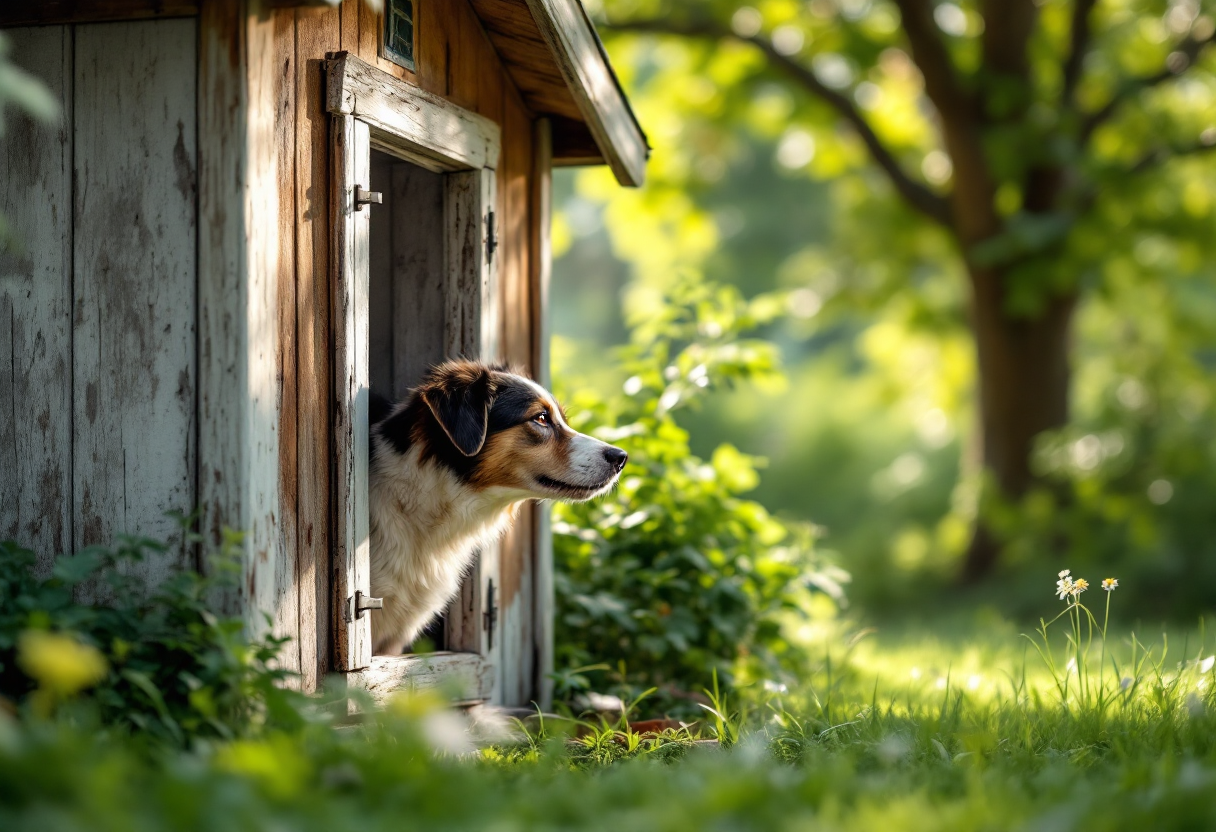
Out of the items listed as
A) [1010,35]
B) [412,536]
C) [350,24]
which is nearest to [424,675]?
[412,536]

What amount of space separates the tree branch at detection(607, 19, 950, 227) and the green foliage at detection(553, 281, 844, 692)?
491 centimetres

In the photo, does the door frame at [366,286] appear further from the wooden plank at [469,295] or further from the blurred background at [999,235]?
the blurred background at [999,235]

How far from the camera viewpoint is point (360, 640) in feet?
12.3

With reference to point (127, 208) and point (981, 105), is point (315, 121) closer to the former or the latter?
point (127, 208)

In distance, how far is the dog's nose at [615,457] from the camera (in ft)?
14.3

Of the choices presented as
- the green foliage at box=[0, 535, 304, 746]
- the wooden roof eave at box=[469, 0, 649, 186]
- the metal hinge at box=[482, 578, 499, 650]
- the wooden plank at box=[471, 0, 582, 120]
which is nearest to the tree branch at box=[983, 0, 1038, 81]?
the wooden roof eave at box=[469, 0, 649, 186]

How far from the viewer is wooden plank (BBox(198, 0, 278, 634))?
10.5 ft

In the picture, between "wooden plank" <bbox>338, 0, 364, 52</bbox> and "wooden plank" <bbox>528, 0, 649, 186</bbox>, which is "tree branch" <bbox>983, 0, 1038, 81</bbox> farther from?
"wooden plank" <bbox>338, 0, 364, 52</bbox>

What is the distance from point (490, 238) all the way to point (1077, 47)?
721cm

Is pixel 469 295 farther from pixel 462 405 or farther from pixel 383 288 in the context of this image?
pixel 462 405

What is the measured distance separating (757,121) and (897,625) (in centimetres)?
509

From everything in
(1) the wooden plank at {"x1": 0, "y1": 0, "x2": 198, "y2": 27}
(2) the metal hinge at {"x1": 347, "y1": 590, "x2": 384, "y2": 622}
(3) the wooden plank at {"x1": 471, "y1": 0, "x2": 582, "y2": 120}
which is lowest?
(2) the metal hinge at {"x1": 347, "y1": 590, "x2": 384, "y2": 622}

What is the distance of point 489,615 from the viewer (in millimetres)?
4684

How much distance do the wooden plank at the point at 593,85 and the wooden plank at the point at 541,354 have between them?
308 millimetres
